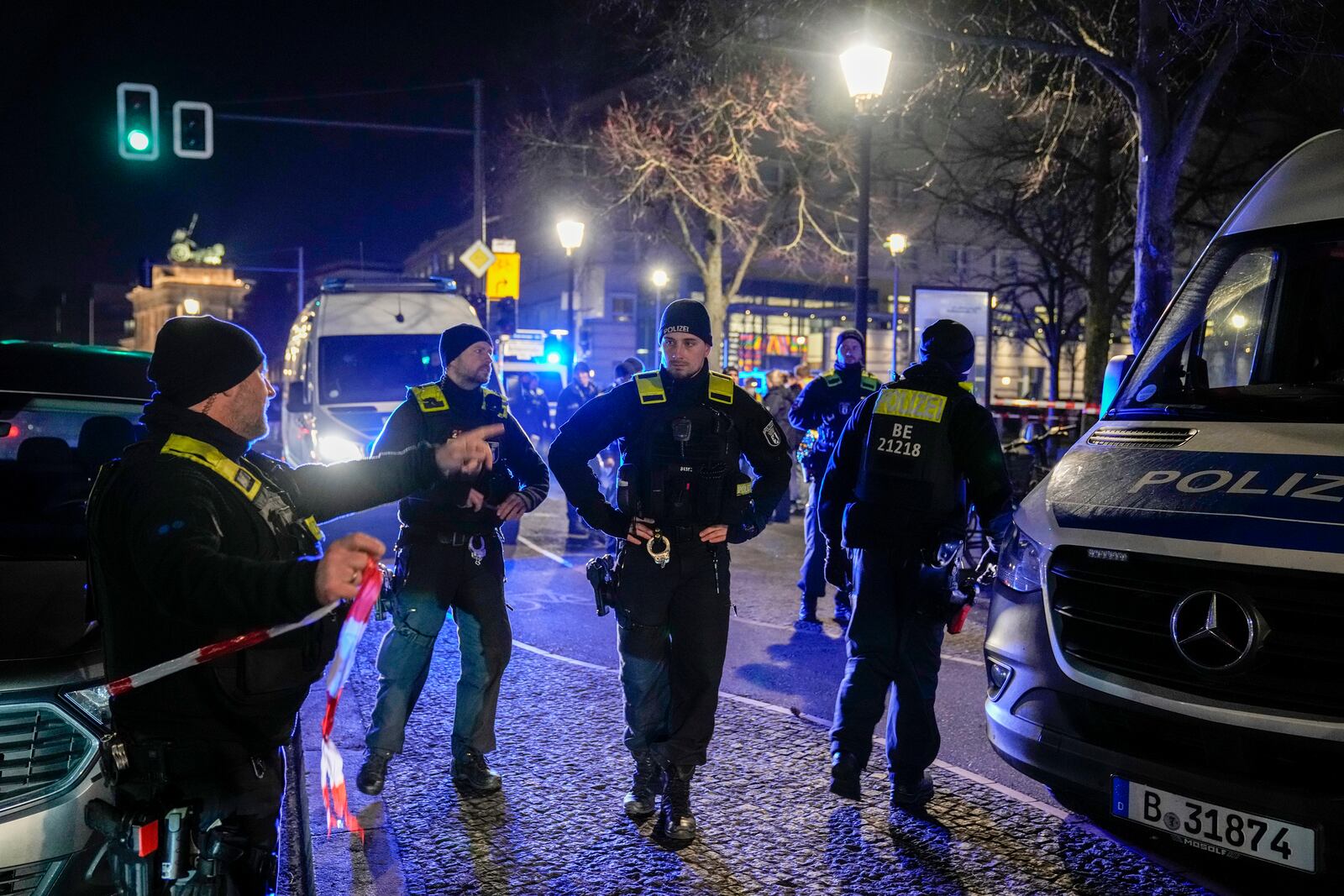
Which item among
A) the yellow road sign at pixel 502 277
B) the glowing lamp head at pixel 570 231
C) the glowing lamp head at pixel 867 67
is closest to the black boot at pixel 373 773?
the glowing lamp head at pixel 867 67

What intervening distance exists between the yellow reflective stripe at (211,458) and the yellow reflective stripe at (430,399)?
2.14m

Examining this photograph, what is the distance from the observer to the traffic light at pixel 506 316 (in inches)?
689

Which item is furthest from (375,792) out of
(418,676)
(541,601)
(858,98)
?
(858,98)

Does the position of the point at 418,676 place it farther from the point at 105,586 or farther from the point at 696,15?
the point at 696,15

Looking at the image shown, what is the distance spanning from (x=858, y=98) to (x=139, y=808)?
10.6 metres

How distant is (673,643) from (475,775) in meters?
1.07

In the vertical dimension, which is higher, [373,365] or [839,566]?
[373,365]

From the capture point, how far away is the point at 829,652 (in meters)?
7.34

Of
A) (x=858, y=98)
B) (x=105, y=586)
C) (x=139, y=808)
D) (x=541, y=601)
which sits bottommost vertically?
(x=541, y=601)

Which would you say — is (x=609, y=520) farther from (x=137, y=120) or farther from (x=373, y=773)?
(x=137, y=120)

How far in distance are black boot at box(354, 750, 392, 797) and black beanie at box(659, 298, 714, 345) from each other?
2.11 metres

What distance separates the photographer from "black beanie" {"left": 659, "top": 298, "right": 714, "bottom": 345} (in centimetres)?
448

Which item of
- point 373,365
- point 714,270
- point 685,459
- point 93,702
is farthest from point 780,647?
point 714,270

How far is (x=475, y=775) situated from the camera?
15.4ft
